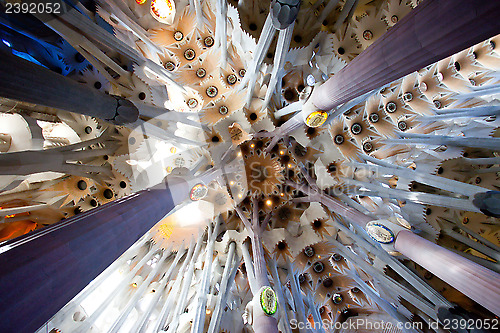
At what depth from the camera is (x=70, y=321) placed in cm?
580

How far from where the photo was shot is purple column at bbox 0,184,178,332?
1453mm

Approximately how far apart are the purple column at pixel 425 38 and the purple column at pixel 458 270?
8.00 ft

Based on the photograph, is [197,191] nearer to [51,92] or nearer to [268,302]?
[268,302]

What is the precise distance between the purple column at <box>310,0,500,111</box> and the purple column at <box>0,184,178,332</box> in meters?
3.15

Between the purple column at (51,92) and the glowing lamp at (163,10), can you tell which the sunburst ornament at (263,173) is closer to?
the glowing lamp at (163,10)

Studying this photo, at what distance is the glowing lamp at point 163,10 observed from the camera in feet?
22.1

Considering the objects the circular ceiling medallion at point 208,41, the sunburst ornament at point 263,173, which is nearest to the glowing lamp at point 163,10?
the circular ceiling medallion at point 208,41

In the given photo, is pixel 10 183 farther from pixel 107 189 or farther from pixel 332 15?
pixel 332 15

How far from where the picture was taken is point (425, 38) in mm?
2008

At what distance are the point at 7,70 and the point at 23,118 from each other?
A: 15.5 feet

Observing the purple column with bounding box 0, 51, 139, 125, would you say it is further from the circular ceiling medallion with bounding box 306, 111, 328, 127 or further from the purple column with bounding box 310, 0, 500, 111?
the purple column with bounding box 310, 0, 500, 111

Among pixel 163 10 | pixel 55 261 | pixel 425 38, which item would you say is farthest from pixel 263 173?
pixel 55 261

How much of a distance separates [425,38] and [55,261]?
3.36 metres

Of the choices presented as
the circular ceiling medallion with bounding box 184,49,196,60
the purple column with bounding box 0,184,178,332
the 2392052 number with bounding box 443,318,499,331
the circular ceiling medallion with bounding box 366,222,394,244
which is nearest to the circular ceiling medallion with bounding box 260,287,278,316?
the circular ceiling medallion with bounding box 366,222,394,244
